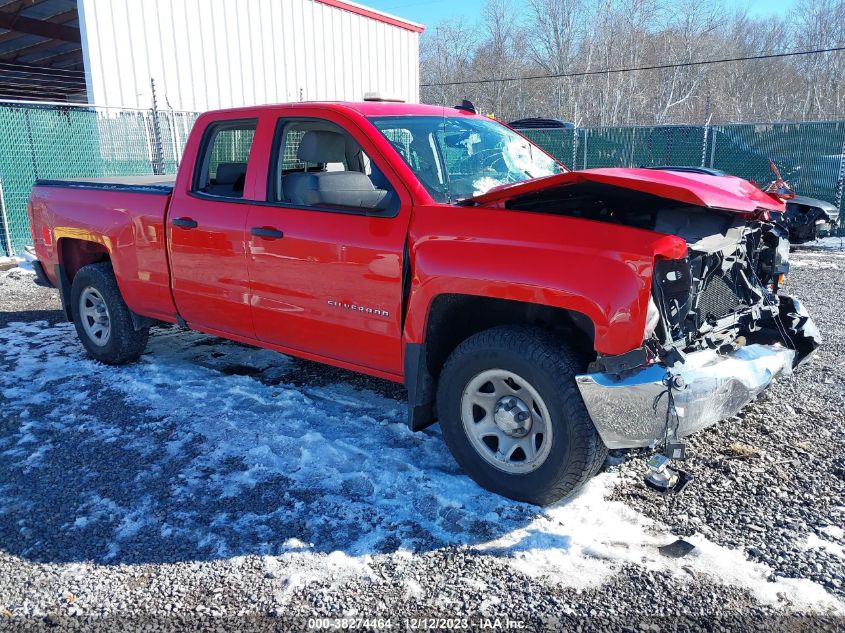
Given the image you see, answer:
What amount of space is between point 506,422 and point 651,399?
0.73 meters

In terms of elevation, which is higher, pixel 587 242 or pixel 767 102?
pixel 767 102

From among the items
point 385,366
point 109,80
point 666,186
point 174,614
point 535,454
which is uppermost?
point 109,80

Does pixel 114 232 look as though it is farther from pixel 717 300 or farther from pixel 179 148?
pixel 179 148

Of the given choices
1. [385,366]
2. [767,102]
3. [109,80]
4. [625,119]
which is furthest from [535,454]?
[767,102]

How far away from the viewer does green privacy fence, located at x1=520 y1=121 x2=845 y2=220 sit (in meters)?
13.0

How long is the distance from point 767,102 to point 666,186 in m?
47.1

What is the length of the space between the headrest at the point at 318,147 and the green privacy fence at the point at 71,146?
8.52 meters

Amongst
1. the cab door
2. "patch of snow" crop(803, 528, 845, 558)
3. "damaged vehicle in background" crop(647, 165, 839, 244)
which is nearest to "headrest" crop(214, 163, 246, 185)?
the cab door

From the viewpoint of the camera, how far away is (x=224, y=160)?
4.95 m

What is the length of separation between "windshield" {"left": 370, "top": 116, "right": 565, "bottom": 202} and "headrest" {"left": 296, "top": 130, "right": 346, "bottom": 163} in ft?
1.25

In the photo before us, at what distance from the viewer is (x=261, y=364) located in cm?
553

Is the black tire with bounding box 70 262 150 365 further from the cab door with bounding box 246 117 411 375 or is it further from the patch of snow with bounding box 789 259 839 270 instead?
the patch of snow with bounding box 789 259 839 270

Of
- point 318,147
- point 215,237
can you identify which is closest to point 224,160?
point 215,237

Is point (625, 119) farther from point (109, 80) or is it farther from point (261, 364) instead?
point (261, 364)
